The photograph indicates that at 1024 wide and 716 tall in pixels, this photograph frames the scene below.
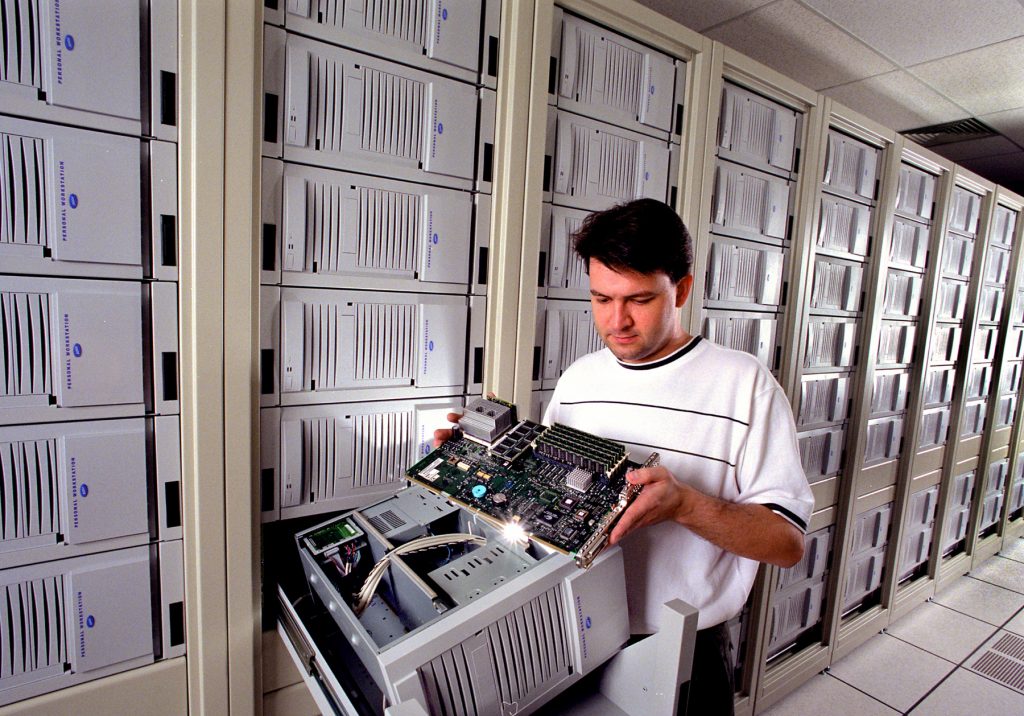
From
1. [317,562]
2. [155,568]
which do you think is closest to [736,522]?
[317,562]

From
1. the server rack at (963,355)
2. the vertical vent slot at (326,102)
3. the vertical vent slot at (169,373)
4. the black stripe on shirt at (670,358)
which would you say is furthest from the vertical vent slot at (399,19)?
the server rack at (963,355)

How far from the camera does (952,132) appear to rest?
3627mm

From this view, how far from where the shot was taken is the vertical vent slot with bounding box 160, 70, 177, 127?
1.12m

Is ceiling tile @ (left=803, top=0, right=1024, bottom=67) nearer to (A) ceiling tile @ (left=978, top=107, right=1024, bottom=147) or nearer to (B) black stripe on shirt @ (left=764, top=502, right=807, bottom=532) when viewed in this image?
(A) ceiling tile @ (left=978, top=107, right=1024, bottom=147)

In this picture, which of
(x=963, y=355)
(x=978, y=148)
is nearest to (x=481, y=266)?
(x=963, y=355)

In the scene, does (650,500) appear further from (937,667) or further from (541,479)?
(937,667)

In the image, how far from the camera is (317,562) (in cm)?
104

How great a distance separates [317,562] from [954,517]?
4.66 m

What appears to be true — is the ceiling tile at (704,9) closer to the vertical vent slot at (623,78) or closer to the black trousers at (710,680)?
the vertical vent slot at (623,78)

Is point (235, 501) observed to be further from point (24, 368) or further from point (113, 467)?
point (24, 368)

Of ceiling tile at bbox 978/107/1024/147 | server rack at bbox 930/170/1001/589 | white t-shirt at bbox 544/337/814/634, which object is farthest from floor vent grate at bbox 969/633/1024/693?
ceiling tile at bbox 978/107/1024/147

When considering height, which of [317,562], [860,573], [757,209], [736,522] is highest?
[757,209]

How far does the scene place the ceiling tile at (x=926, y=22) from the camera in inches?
83.8

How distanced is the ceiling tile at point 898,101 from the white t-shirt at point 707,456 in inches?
103
